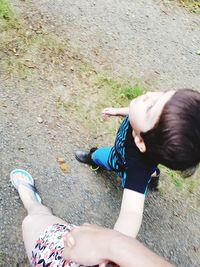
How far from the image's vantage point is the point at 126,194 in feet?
7.36

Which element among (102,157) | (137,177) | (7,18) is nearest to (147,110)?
(137,177)

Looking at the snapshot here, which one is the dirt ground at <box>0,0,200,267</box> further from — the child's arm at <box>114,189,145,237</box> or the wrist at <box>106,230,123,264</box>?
the wrist at <box>106,230,123,264</box>

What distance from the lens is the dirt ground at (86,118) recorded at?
3.02 m

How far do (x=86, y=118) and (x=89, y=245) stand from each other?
6.30 ft

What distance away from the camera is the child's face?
195cm

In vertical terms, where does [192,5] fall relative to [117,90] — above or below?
above

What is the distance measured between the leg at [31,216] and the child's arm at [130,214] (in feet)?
Answer: 1.48

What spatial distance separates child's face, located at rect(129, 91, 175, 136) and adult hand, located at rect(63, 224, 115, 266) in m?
0.57

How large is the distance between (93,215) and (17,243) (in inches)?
21.8

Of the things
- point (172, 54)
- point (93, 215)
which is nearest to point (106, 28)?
point (172, 54)

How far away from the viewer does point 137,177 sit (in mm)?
2242

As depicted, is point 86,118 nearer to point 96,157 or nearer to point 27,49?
point 96,157

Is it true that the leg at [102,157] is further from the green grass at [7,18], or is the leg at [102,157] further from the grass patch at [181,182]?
the green grass at [7,18]

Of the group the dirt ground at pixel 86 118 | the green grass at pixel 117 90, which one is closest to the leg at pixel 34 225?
the dirt ground at pixel 86 118
